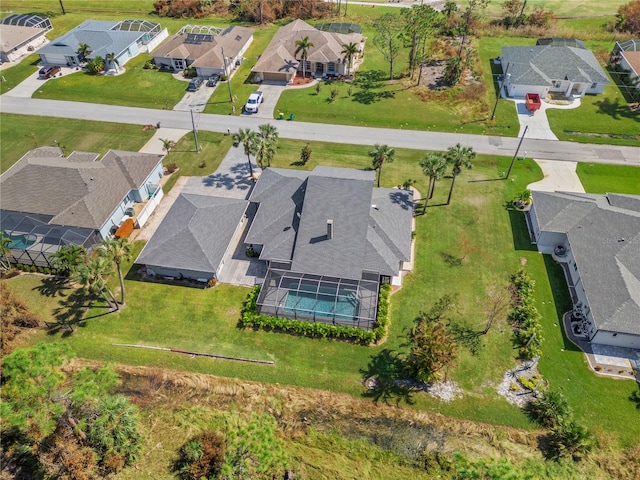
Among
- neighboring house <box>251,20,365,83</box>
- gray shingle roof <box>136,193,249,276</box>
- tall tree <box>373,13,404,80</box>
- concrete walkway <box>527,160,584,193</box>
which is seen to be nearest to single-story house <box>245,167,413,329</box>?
gray shingle roof <box>136,193,249,276</box>

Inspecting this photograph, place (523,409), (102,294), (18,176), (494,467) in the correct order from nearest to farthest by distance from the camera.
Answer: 1. (494,467)
2. (523,409)
3. (102,294)
4. (18,176)

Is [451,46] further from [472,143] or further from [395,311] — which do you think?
[395,311]

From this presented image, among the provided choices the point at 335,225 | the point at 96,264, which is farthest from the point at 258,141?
the point at 96,264

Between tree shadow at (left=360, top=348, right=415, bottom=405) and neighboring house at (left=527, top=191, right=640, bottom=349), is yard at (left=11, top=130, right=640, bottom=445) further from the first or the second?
neighboring house at (left=527, top=191, right=640, bottom=349)

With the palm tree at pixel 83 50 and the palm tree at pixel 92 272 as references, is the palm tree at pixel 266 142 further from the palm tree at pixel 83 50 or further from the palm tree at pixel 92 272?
the palm tree at pixel 83 50

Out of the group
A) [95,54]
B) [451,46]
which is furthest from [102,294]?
[451,46]

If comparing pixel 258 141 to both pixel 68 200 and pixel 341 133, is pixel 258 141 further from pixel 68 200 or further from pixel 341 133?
pixel 68 200
